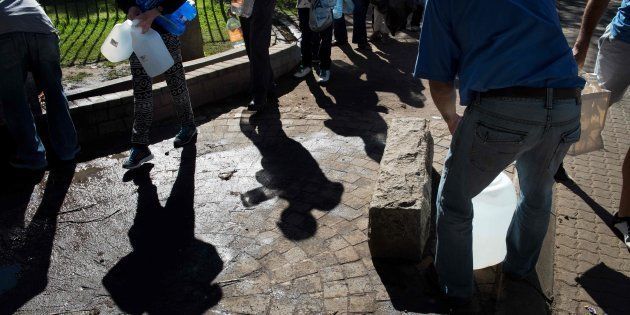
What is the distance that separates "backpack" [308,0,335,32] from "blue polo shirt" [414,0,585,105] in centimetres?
382

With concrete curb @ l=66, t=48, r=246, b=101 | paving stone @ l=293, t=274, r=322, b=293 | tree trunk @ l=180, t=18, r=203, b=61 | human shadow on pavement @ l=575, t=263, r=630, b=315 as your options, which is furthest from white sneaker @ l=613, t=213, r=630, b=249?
tree trunk @ l=180, t=18, r=203, b=61

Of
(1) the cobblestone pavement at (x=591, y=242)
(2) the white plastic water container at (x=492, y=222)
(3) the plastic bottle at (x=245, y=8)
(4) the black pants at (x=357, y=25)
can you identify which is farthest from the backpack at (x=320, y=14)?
(2) the white plastic water container at (x=492, y=222)

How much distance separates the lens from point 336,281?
10.5ft

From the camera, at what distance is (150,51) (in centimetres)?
423


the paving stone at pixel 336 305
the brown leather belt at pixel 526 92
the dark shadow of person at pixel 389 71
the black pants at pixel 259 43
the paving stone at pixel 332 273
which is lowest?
the paving stone at pixel 336 305

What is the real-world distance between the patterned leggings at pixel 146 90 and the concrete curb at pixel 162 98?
599 mm

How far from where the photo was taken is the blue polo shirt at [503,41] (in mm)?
2318

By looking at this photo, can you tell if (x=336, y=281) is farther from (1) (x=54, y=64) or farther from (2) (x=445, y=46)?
(1) (x=54, y=64)

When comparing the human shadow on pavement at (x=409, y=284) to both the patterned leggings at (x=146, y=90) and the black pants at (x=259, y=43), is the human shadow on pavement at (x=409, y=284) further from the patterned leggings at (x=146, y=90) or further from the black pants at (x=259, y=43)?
the black pants at (x=259, y=43)

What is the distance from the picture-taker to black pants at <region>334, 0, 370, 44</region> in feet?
25.8

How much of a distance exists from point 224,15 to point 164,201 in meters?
5.94

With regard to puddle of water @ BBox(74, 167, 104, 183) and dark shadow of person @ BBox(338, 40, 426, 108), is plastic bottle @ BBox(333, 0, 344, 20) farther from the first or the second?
puddle of water @ BBox(74, 167, 104, 183)

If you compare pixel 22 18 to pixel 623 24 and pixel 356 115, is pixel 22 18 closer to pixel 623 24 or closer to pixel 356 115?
pixel 356 115

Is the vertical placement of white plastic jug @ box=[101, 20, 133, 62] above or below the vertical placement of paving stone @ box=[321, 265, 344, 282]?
above
